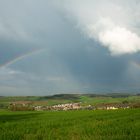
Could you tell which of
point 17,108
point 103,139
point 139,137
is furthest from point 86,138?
point 17,108

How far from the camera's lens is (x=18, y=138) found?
2072 centimetres

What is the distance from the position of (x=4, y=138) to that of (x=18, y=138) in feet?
2.87

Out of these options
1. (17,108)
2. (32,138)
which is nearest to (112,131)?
(32,138)

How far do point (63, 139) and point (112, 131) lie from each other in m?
4.28

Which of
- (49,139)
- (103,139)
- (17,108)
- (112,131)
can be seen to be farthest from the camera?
(17,108)

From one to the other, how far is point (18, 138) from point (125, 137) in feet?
21.6

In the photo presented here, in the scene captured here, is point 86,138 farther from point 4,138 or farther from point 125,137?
point 4,138

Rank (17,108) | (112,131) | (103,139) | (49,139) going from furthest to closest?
(17,108) < (112,131) < (49,139) < (103,139)

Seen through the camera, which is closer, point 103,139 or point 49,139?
point 103,139

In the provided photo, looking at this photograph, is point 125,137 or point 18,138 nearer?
point 125,137

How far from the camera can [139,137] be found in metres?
18.9

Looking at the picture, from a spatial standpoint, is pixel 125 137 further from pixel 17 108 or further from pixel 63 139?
pixel 17 108

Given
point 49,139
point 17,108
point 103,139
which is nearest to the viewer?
point 103,139

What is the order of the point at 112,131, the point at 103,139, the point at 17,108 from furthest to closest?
the point at 17,108 → the point at 112,131 → the point at 103,139
